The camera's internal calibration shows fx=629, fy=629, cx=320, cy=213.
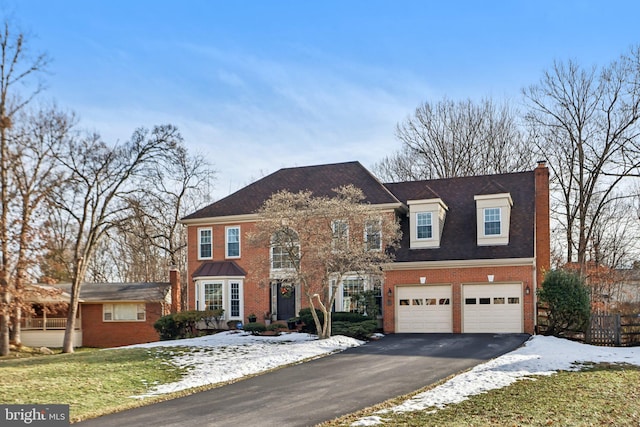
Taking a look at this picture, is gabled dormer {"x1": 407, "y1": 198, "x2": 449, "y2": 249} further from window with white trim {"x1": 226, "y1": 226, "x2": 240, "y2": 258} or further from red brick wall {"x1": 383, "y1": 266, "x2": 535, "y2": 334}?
window with white trim {"x1": 226, "y1": 226, "x2": 240, "y2": 258}

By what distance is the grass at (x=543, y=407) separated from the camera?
11.3m

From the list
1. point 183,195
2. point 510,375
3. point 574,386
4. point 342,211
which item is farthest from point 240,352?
point 183,195

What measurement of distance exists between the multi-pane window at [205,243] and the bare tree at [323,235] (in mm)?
8172

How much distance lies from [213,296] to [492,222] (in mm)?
13626

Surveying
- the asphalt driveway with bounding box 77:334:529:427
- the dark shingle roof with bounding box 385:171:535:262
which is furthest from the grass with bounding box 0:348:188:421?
the dark shingle roof with bounding box 385:171:535:262

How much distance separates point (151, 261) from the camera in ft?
162

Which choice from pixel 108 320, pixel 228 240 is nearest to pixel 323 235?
pixel 228 240

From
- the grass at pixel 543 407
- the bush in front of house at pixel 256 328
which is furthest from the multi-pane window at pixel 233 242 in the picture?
the grass at pixel 543 407

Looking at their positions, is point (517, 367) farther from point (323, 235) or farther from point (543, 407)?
point (323, 235)

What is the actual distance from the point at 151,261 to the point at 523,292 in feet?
105

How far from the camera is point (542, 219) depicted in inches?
1150

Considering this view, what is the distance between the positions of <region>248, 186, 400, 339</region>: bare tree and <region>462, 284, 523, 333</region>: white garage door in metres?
5.09

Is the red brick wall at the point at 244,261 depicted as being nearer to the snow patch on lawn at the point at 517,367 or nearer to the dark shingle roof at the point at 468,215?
the dark shingle roof at the point at 468,215

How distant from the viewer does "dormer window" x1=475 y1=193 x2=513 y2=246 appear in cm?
2706
